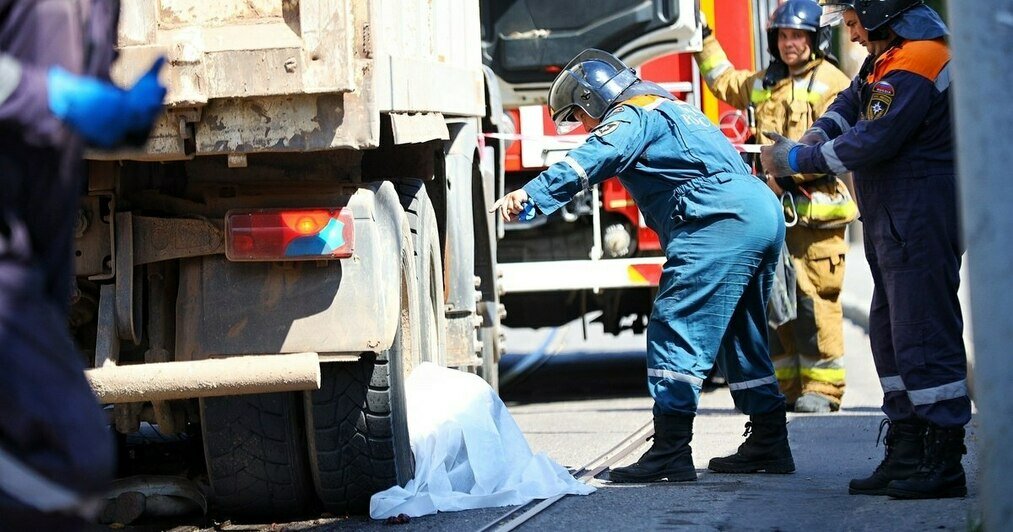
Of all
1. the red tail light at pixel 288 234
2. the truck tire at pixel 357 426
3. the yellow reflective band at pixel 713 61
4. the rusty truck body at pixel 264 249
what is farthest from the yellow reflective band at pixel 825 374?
the red tail light at pixel 288 234

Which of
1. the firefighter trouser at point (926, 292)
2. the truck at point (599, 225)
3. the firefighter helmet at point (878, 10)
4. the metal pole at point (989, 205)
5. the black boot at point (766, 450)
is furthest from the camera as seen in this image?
the truck at point (599, 225)

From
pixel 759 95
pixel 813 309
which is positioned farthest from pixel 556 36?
pixel 813 309

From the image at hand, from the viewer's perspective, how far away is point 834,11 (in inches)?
242

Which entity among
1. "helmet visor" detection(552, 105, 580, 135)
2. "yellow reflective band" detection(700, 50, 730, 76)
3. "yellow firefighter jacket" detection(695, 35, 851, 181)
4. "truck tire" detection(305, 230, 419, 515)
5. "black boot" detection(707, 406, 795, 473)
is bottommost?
"black boot" detection(707, 406, 795, 473)

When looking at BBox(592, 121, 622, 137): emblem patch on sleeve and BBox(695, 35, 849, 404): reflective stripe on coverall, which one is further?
BBox(695, 35, 849, 404): reflective stripe on coverall

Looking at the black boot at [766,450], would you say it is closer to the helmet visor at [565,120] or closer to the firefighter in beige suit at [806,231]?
the helmet visor at [565,120]

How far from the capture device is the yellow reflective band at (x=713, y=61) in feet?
28.8

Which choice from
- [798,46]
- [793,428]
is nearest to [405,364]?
[793,428]

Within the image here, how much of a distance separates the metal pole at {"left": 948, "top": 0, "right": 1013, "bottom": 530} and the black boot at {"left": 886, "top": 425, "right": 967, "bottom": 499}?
205cm

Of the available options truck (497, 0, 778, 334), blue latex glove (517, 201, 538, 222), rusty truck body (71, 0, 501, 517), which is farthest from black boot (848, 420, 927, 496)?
truck (497, 0, 778, 334)

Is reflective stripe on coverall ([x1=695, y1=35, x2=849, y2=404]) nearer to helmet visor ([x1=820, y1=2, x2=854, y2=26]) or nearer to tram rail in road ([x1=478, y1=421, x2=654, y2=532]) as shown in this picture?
tram rail in road ([x1=478, y1=421, x2=654, y2=532])

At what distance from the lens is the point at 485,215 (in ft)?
24.3

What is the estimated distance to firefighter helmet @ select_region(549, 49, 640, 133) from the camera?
A: 5.92 m

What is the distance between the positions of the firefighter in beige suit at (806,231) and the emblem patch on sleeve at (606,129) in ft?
8.76
